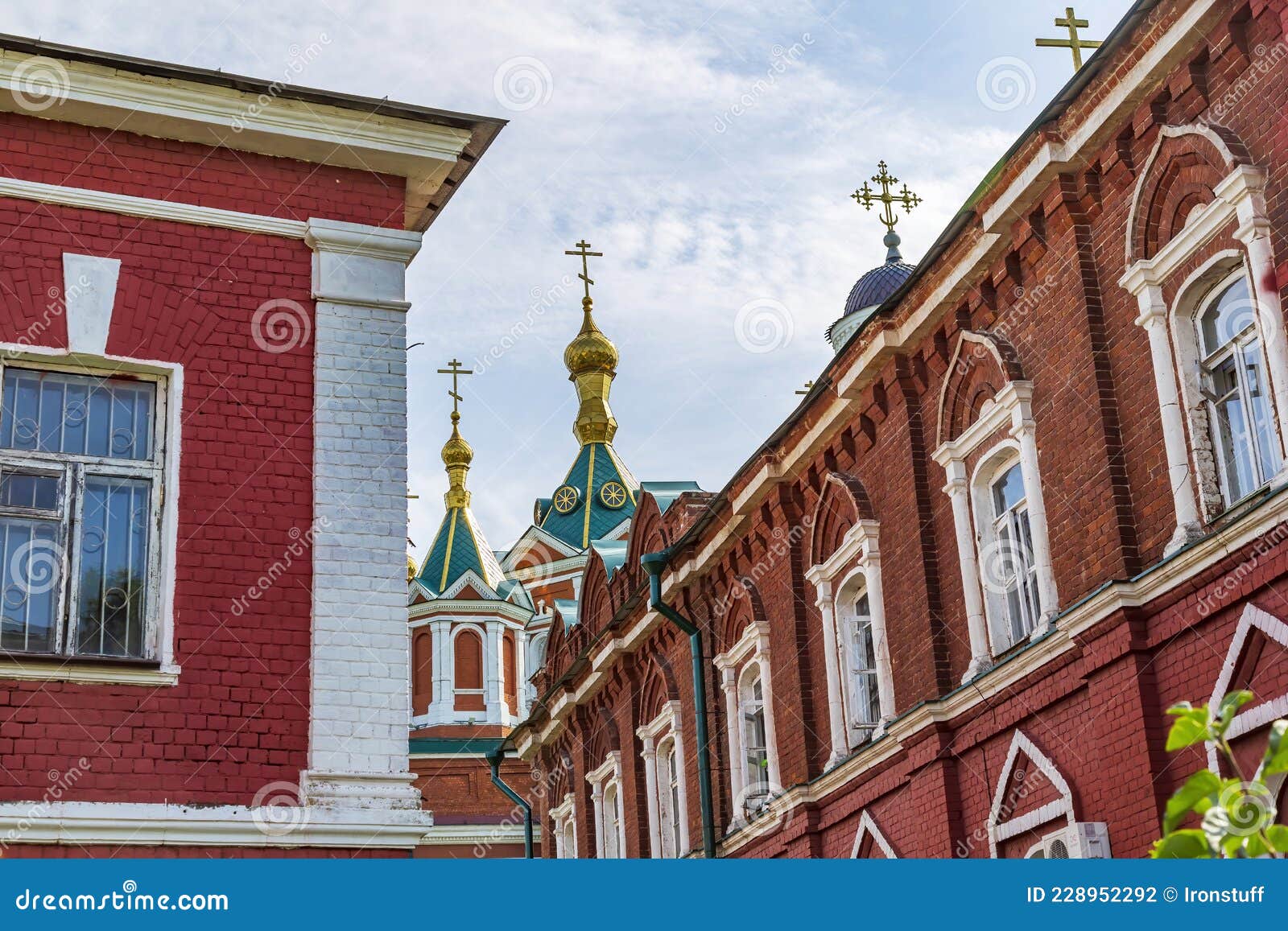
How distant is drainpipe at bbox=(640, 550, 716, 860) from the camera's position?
770 inches

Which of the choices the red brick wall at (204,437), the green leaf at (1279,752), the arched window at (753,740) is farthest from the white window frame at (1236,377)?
the arched window at (753,740)

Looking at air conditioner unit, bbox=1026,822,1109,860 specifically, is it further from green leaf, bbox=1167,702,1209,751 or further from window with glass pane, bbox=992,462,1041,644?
green leaf, bbox=1167,702,1209,751

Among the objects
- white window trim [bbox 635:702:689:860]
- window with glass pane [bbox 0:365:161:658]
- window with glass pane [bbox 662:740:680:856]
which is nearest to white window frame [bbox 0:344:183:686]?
window with glass pane [bbox 0:365:161:658]

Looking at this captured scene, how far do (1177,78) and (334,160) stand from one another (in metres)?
5.67

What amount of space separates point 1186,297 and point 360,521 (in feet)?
18.8

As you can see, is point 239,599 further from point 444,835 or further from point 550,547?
point 550,547

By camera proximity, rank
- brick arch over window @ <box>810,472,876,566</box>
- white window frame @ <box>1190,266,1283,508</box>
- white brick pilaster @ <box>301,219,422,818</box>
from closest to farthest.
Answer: white brick pilaster @ <box>301,219,422,818</box> < white window frame @ <box>1190,266,1283,508</box> < brick arch over window @ <box>810,472,876,566</box>

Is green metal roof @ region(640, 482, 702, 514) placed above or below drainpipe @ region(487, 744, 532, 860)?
above

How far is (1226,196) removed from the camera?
35.2 ft

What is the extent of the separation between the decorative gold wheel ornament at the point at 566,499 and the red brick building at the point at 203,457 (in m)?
37.7

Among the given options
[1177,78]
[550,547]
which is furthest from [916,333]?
[550,547]

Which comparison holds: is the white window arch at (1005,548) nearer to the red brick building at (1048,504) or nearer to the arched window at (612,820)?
the red brick building at (1048,504)

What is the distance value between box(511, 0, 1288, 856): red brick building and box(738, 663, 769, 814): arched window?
40 mm

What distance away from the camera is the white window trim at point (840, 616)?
51.9ft
